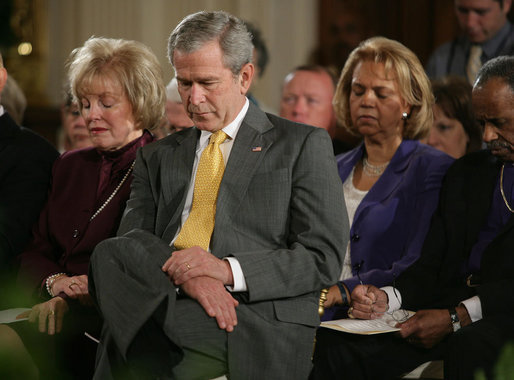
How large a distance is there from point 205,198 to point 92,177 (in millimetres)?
818

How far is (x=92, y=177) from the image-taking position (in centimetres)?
323

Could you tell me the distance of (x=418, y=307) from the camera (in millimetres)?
3000

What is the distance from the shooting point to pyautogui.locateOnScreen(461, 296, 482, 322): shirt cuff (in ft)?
Result: 9.05

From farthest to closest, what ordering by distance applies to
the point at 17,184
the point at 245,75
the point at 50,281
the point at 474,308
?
the point at 17,184 → the point at 50,281 → the point at 474,308 → the point at 245,75

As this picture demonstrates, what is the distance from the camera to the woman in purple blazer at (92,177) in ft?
9.94

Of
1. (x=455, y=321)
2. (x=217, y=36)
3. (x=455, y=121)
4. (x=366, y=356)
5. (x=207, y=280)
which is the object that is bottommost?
(x=366, y=356)

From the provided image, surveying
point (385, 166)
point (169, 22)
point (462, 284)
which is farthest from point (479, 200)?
point (169, 22)

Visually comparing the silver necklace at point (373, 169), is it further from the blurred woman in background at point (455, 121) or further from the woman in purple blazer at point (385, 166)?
the blurred woman in background at point (455, 121)

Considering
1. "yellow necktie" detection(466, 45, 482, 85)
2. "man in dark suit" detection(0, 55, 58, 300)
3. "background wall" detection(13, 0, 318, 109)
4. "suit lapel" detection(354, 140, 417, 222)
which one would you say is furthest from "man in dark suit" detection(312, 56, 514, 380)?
"background wall" detection(13, 0, 318, 109)

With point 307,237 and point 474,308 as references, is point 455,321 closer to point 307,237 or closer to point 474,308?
point 474,308

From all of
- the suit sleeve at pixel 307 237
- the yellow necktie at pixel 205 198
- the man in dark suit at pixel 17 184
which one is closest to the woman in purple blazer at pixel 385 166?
the suit sleeve at pixel 307 237

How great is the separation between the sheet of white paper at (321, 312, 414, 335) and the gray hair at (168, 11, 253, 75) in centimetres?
91

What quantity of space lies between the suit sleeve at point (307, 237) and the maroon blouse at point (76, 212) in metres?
0.84

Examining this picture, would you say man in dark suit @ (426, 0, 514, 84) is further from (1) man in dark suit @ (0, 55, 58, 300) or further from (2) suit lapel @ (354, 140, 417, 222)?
(1) man in dark suit @ (0, 55, 58, 300)
